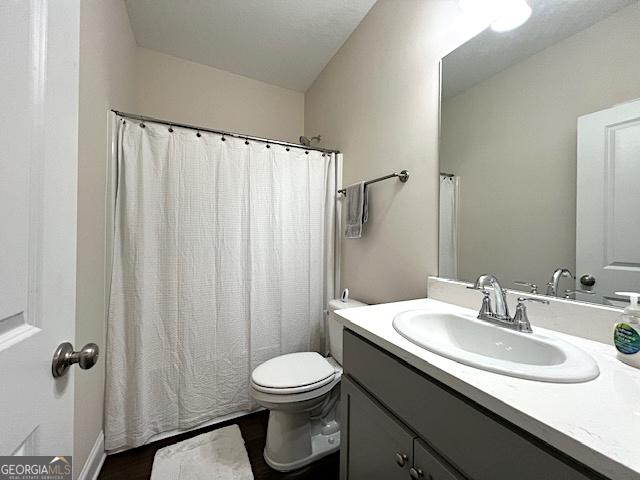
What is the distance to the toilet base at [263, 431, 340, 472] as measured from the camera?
127cm

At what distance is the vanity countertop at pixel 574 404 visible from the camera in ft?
1.17

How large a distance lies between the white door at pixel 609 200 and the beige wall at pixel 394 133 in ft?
1.69

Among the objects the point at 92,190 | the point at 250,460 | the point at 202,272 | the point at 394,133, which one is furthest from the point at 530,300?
the point at 92,190

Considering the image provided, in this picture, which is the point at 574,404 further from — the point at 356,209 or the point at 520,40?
the point at 356,209

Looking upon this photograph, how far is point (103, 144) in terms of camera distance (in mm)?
1276

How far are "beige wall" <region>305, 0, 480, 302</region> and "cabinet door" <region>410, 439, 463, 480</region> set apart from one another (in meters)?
0.76

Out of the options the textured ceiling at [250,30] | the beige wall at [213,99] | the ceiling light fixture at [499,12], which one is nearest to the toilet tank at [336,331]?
the ceiling light fixture at [499,12]

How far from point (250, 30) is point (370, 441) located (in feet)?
7.83

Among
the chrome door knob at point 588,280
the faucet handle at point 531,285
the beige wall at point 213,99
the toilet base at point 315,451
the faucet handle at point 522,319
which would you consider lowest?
the toilet base at point 315,451

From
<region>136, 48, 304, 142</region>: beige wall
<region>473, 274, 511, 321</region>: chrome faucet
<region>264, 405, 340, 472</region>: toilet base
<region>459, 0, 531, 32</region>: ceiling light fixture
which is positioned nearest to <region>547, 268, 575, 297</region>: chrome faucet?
<region>473, 274, 511, 321</region>: chrome faucet

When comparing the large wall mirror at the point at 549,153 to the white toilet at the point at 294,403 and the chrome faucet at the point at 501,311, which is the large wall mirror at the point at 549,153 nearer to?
the chrome faucet at the point at 501,311

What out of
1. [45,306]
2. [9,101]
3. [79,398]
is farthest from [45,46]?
[79,398]

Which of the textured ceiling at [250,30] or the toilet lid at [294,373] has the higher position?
the textured ceiling at [250,30]

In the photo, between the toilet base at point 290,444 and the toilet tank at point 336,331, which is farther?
the toilet tank at point 336,331
